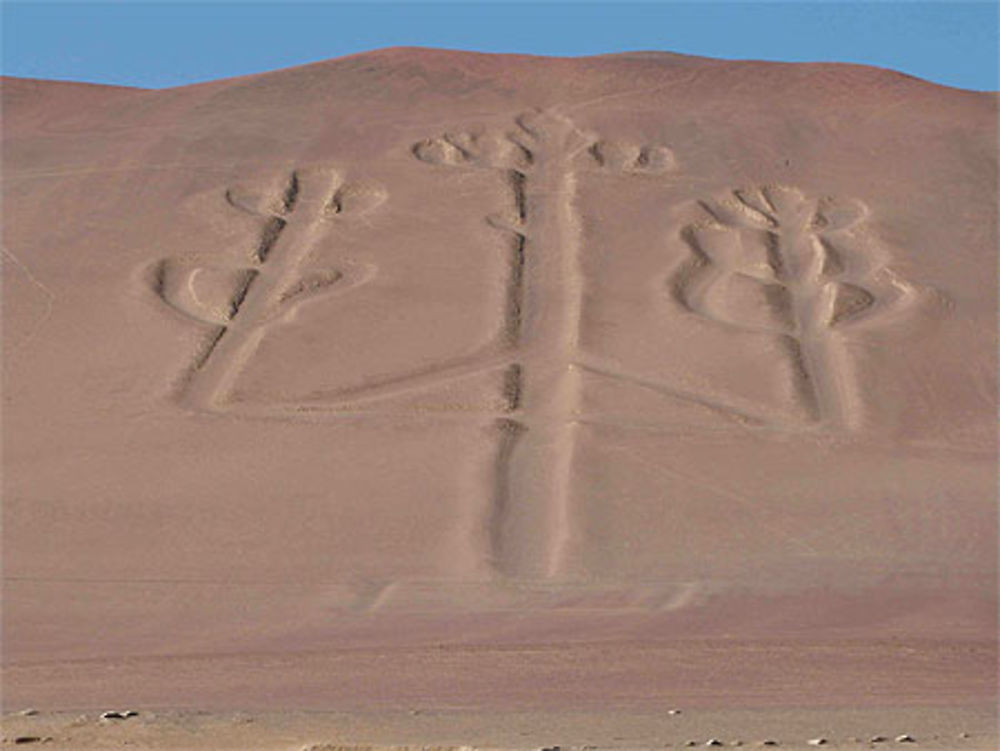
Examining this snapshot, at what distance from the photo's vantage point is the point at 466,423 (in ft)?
53.8

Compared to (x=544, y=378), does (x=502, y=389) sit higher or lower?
lower

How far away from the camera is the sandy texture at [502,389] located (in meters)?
11.0

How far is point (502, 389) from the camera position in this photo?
17125mm

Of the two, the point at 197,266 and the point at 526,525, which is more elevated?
the point at 197,266

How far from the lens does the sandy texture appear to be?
1095 cm

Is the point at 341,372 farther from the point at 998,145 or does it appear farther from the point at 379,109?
the point at 998,145

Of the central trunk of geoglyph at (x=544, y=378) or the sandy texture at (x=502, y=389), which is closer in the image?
the sandy texture at (x=502, y=389)

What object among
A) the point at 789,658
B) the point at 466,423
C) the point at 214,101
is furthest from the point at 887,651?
the point at 214,101

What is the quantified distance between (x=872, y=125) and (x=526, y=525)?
1377 cm

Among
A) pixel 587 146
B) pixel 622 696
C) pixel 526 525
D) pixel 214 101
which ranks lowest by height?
pixel 622 696

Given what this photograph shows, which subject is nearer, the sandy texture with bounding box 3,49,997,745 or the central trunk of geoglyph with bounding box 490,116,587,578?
the sandy texture with bounding box 3,49,997,745

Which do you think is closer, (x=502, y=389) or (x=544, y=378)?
(x=502, y=389)

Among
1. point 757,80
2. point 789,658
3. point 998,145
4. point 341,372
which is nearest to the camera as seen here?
point 789,658

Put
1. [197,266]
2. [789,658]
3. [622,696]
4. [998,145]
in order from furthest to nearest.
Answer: [998,145]
[197,266]
[789,658]
[622,696]
